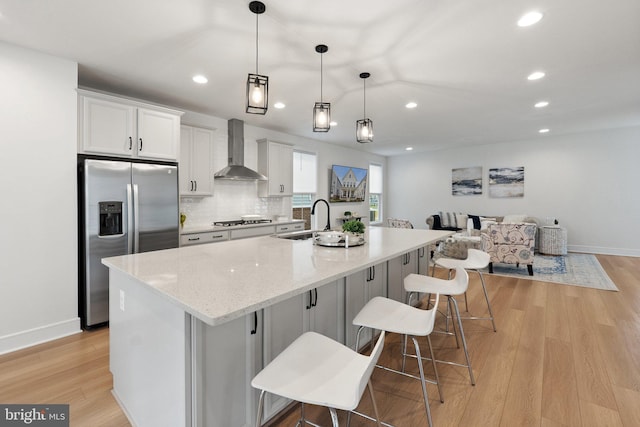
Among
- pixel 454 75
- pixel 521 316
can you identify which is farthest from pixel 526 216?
pixel 454 75

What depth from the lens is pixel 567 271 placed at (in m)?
4.96

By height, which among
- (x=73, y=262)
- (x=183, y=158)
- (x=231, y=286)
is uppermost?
(x=183, y=158)

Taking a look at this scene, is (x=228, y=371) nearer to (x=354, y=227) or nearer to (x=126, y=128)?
(x=354, y=227)

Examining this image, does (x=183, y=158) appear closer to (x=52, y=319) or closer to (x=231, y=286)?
(x=52, y=319)

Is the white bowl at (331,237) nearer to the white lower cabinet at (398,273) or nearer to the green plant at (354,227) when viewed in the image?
the green plant at (354,227)

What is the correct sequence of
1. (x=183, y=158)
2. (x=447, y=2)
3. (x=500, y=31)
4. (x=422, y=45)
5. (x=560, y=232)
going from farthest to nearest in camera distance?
(x=560, y=232) → (x=183, y=158) → (x=422, y=45) → (x=500, y=31) → (x=447, y=2)

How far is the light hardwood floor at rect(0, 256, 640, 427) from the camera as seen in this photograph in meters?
1.74

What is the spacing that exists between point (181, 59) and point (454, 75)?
2814mm

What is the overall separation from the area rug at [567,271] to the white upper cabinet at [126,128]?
17.5 ft

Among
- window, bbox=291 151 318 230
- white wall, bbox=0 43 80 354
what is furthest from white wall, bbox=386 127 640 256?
white wall, bbox=0 43 80 354

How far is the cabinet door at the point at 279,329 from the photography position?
1.56 meters

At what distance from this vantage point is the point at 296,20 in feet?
7.32

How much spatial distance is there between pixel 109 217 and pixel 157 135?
106 centimetres

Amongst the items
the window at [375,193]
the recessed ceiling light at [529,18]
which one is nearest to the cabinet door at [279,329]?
the recessed ceiling light at [529,18]
